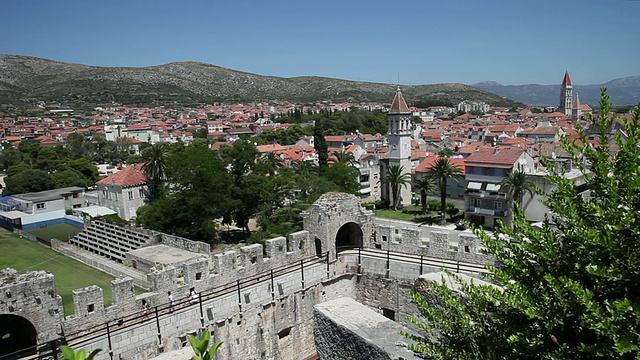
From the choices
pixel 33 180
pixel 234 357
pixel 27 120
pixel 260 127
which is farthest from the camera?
pixel 27 120

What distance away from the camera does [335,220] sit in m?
16.0

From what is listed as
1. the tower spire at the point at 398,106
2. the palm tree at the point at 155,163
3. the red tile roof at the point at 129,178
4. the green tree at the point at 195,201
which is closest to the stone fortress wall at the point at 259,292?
the green tree at the point at 195,201

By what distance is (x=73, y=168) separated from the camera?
6394cm

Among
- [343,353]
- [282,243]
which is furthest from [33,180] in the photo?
[343,353]

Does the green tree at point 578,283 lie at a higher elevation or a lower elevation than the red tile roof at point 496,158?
higher

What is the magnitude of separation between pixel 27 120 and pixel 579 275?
16899 centimetres

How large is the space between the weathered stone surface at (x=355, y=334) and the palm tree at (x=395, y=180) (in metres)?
41.0

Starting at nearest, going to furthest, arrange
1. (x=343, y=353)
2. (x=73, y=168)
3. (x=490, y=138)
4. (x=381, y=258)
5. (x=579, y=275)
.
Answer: (x=579, y=275)
(x=343, y=353)
(x=381, y=258)
(x=73, y=168)
(x=490, y=138)

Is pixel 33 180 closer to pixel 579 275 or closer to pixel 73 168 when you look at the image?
pixel 73 168

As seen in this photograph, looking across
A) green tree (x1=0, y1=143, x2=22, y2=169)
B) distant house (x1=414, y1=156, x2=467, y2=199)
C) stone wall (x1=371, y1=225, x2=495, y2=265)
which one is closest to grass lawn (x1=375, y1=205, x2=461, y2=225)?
distant house (x1=414, y1=156, x2=467, y2=199)

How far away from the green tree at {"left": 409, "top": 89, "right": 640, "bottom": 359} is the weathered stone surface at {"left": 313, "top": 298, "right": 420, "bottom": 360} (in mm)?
1445

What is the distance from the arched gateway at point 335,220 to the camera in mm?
15773

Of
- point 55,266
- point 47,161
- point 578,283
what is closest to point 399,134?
point 55,266

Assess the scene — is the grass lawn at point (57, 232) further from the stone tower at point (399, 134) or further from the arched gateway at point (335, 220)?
the stone tower at point (399, 134)
